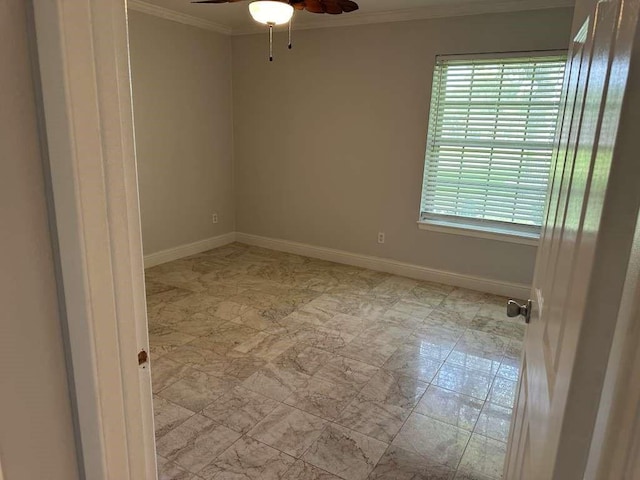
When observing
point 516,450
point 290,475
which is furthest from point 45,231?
point 290,475

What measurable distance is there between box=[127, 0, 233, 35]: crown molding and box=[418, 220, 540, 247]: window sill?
2.97 meters

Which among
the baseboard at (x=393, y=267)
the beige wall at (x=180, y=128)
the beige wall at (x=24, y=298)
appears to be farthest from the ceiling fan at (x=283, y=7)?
the baseboard at (x=393, y=267)

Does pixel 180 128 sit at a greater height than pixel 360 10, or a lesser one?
lesser

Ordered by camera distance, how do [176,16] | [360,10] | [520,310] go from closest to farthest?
[520,310], [360,10], [176,16]

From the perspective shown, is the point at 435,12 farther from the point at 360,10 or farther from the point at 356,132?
the point at 356,132

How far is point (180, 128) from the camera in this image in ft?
14.7

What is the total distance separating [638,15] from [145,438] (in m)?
1.03

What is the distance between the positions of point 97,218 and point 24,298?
16cm

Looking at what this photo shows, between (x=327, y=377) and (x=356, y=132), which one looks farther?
(x=356, y=132)

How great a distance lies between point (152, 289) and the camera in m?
3.79

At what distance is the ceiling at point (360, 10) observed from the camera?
11.3 feet

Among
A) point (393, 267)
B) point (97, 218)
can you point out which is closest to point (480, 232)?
point (393, 267)

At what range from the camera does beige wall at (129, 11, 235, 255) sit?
407 centimetres

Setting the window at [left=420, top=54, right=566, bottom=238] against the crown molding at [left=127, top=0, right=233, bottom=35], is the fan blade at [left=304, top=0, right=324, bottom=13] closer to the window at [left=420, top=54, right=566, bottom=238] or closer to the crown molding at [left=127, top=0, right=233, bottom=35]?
the window at [left=420, top=54, right=566, bottom=238]
